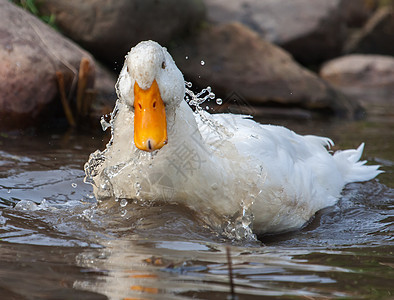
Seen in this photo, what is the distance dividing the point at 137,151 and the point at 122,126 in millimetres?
193

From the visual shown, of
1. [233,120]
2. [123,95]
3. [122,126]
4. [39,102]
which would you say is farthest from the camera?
[39,102]

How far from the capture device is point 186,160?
3160mm

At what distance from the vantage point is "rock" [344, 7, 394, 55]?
15109 millimetres

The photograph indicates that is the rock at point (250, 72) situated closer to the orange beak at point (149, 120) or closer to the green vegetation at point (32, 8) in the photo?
the green vegetation at point (32, 8)

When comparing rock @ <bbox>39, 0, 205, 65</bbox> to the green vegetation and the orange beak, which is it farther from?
the orange beak

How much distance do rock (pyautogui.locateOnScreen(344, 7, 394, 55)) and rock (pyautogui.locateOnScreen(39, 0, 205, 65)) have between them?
7.17 meters

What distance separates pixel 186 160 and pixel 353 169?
95.3 inches

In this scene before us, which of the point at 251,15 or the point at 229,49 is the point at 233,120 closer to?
the point at 229,49

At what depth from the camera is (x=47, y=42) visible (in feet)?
21.3

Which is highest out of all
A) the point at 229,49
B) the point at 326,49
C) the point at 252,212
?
the point at 326,49

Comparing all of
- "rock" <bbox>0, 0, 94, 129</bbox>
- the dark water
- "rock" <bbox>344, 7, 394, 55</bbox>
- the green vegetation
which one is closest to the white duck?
the dark water

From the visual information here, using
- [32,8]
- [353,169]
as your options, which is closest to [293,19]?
[32,8]

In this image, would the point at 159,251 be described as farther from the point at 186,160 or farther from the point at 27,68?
the point at 27,68

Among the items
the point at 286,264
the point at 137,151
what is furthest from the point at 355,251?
the point at 137,151
